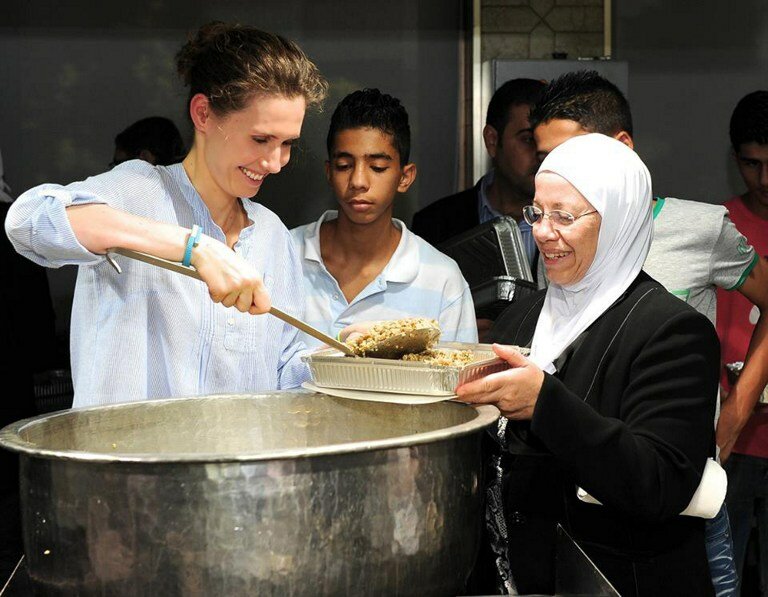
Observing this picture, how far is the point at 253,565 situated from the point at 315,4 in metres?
3.04

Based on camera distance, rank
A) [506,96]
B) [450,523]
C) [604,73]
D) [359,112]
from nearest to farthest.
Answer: [450,523] → [359,112] → [506,96] → [604,73]

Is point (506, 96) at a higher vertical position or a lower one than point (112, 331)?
higher

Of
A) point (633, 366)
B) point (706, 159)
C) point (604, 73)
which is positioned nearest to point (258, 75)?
point (633, 366)

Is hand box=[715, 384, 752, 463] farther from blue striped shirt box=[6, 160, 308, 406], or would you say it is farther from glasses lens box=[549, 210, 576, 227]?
blue striped shirt box=[6, 160, 308, 406]

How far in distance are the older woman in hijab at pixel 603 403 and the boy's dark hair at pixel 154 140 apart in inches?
78.4

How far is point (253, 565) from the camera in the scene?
1.26 meters

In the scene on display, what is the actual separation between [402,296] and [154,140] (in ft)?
4.85

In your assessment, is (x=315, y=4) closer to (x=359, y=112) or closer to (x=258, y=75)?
(x=359, y=112)

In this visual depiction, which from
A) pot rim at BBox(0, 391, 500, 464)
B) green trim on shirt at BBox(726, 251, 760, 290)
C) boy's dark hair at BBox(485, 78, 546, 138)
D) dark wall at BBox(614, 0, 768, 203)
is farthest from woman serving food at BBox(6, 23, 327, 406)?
dark wall at BBox(614, 0, 768, 203)

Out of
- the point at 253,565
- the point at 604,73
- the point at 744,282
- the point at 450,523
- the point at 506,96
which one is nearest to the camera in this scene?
the point at 253,565

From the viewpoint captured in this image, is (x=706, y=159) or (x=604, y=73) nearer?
(x=604, y=73)

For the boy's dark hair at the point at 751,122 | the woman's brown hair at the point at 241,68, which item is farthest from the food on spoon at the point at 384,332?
the boy's dark hair at the point at 751,122

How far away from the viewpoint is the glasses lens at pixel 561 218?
6.21 ft

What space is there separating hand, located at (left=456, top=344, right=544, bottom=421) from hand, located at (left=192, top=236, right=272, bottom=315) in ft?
1.13
